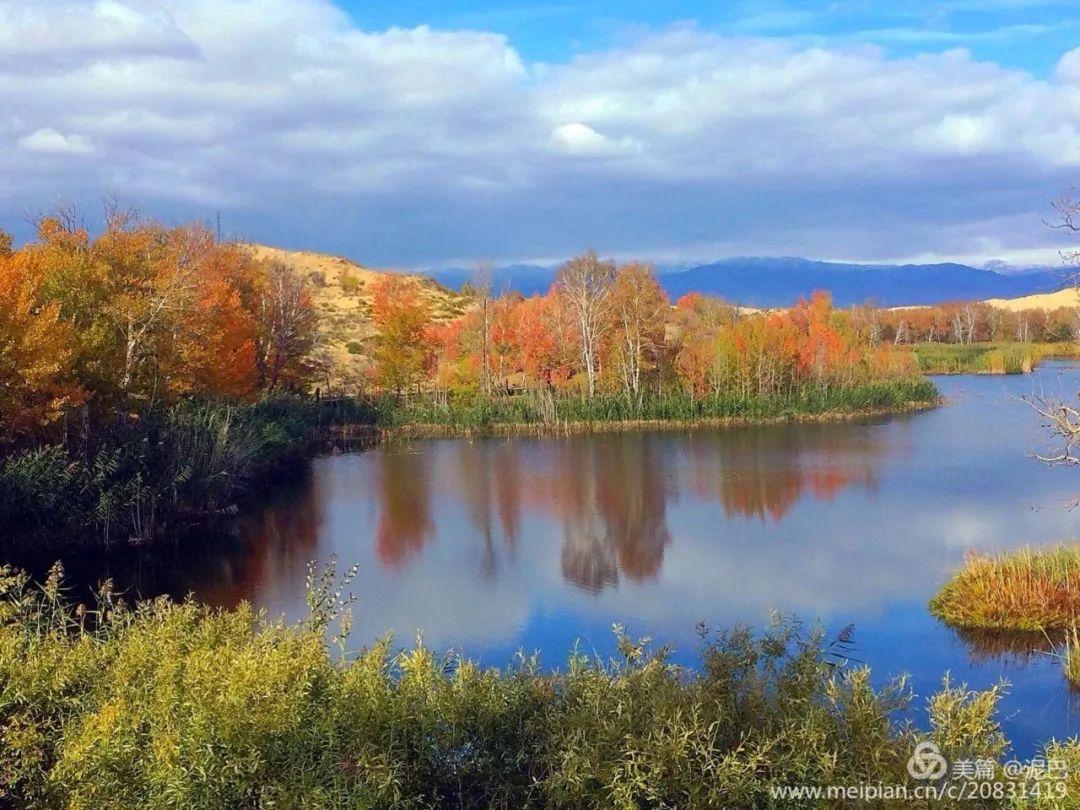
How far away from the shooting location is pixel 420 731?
4711mm

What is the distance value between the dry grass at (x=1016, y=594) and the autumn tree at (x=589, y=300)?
23.9 meters

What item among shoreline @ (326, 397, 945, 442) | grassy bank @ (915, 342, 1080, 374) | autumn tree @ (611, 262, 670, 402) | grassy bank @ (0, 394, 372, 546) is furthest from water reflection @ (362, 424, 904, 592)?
grassy bank @ (915, 342, 1080, 374)

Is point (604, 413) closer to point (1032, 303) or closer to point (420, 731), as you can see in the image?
point (420, 731)

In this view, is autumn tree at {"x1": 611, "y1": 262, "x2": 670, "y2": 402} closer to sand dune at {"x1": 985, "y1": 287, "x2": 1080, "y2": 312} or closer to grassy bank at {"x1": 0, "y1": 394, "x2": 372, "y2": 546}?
grassy bank at {"x1": 0, "y1": 394, "x2": 372, "y2": 546}

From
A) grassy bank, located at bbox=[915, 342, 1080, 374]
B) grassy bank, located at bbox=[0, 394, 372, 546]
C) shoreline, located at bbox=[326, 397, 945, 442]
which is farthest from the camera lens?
grassy bank, located at bbox=[915, 342, 1080, 374]

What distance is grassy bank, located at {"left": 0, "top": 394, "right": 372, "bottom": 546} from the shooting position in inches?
623

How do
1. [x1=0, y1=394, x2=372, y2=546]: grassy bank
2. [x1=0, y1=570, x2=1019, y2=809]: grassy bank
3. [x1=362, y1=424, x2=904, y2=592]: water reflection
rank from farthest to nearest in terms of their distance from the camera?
[x1=362, y1=424, x2=904, y2=592]: water reflection < [x1=0, y1=394, x2=372, y2=546]: grassy bank < [x1=0, y1=570, x2=1019, y2=809]: grassy bank

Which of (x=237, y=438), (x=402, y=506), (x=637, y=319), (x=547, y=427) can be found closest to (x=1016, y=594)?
(x=402, y=506)

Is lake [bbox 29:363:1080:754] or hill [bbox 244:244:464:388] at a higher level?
hill [bbox 244:244:464:388]

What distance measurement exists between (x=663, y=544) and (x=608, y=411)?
55.9 ft

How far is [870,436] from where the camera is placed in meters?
30.0

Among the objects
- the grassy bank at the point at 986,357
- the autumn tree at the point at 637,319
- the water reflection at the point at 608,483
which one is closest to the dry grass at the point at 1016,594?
the water reflection at the point at 608,483

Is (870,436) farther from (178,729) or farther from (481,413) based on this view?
(178,729)

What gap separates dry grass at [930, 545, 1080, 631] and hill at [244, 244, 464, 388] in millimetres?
31866
